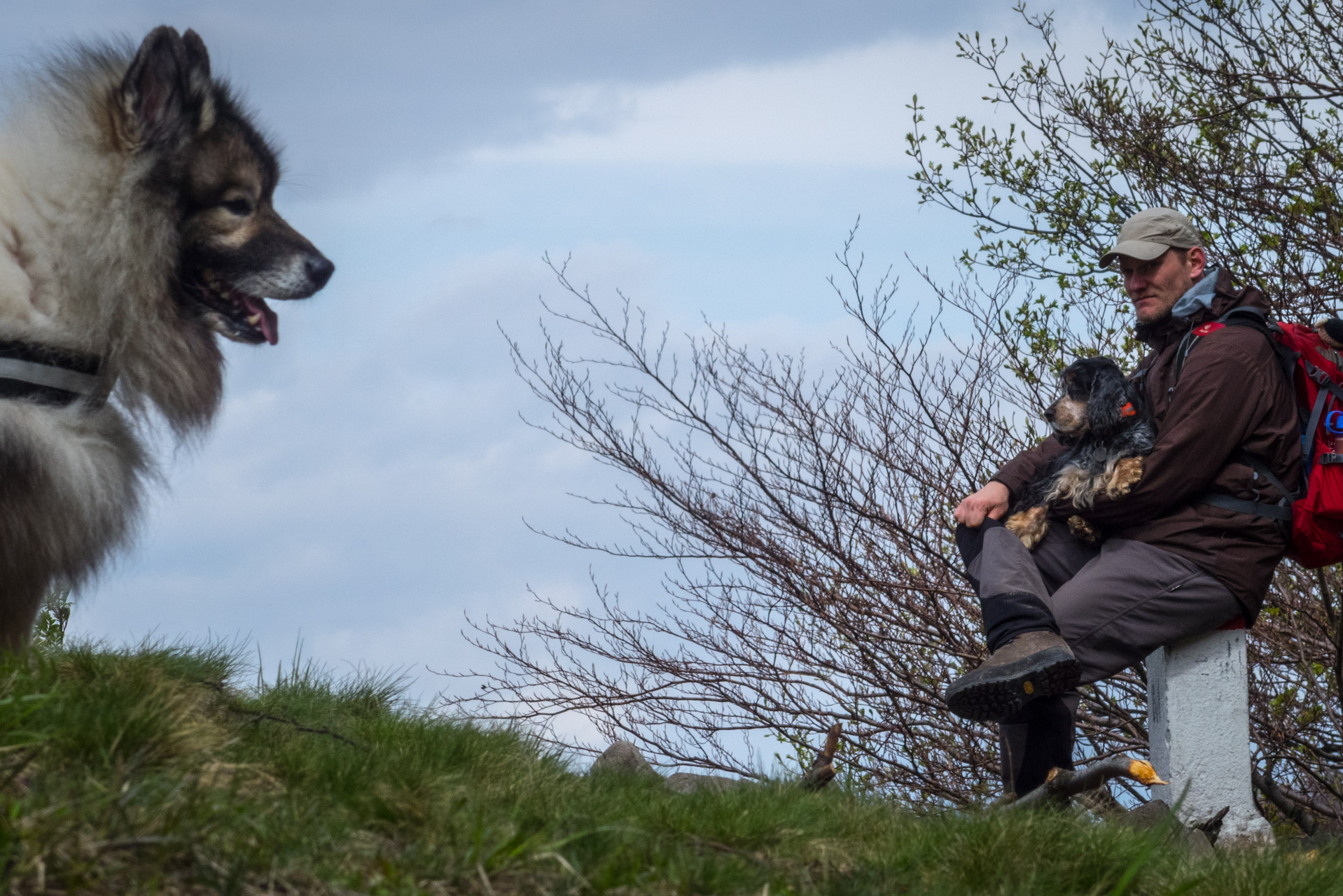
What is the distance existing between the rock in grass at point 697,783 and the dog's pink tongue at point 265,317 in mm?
2260

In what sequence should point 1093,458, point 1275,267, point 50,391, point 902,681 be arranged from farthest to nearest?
point 902,681, point 1275,267, point 1093,458, point 50,391

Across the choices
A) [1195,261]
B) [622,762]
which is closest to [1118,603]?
[1195,261]

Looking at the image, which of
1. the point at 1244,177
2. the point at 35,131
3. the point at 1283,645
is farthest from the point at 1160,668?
the point at 35,131

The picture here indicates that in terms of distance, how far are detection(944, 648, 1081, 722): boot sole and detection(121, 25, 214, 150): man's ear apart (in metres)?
3.55

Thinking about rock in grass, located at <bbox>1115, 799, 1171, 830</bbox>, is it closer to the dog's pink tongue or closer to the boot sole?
the boot sole

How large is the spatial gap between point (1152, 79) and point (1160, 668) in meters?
4.37

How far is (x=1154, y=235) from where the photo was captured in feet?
16.9

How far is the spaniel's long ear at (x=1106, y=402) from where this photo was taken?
16.4 feet

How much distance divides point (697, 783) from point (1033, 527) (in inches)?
82.1

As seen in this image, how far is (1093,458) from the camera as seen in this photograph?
16.3ft

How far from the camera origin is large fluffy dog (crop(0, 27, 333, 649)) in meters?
3.79

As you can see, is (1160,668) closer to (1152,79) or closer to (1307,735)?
(1307,735)

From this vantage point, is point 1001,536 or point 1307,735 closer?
point 1001,536

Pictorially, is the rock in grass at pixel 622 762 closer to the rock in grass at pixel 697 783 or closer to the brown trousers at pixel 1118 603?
the rock in grass at pixel 697 783
